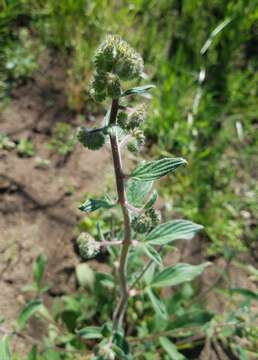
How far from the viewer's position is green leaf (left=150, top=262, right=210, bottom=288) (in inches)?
75.7

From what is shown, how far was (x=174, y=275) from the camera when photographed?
6.35ft

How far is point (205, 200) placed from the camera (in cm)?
278

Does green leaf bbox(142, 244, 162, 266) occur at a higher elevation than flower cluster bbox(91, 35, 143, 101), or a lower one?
lower

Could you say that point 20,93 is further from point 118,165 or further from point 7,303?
point 118,165

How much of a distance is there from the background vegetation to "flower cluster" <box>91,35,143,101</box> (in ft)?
4.45

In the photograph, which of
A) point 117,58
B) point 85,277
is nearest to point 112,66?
point 117,58

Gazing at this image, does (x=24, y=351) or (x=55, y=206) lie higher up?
(x=55, y=206)

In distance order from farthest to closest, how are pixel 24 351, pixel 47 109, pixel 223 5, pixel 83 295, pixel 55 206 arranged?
1. pixel 223 5
2. pixel 47 109
3. pixel 55 206
4. pixel 83 295
5. pixel 24 351

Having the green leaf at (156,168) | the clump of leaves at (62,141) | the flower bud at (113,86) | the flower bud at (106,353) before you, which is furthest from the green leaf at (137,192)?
the clump of leaves at (62,141)

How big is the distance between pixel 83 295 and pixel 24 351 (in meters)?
0.40

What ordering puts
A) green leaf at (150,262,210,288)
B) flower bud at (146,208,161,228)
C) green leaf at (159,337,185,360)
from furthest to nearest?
green leaf at (159,337,185,360)
green leaf at (150,262,210,288)
flower bud at (146,208,161,228)

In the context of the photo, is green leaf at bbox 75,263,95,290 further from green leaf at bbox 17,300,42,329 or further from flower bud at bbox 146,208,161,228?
flower bud at bbox 146,208,161,228

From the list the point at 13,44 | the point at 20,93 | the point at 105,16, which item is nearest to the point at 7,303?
the point at 20,93

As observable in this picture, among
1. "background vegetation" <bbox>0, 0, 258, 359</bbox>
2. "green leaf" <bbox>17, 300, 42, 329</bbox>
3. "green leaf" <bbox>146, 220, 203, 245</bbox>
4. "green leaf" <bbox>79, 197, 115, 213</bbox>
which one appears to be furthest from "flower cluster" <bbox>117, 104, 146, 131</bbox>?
"background vegetation" <bbox>0, 0, 258, 359</bbox>
